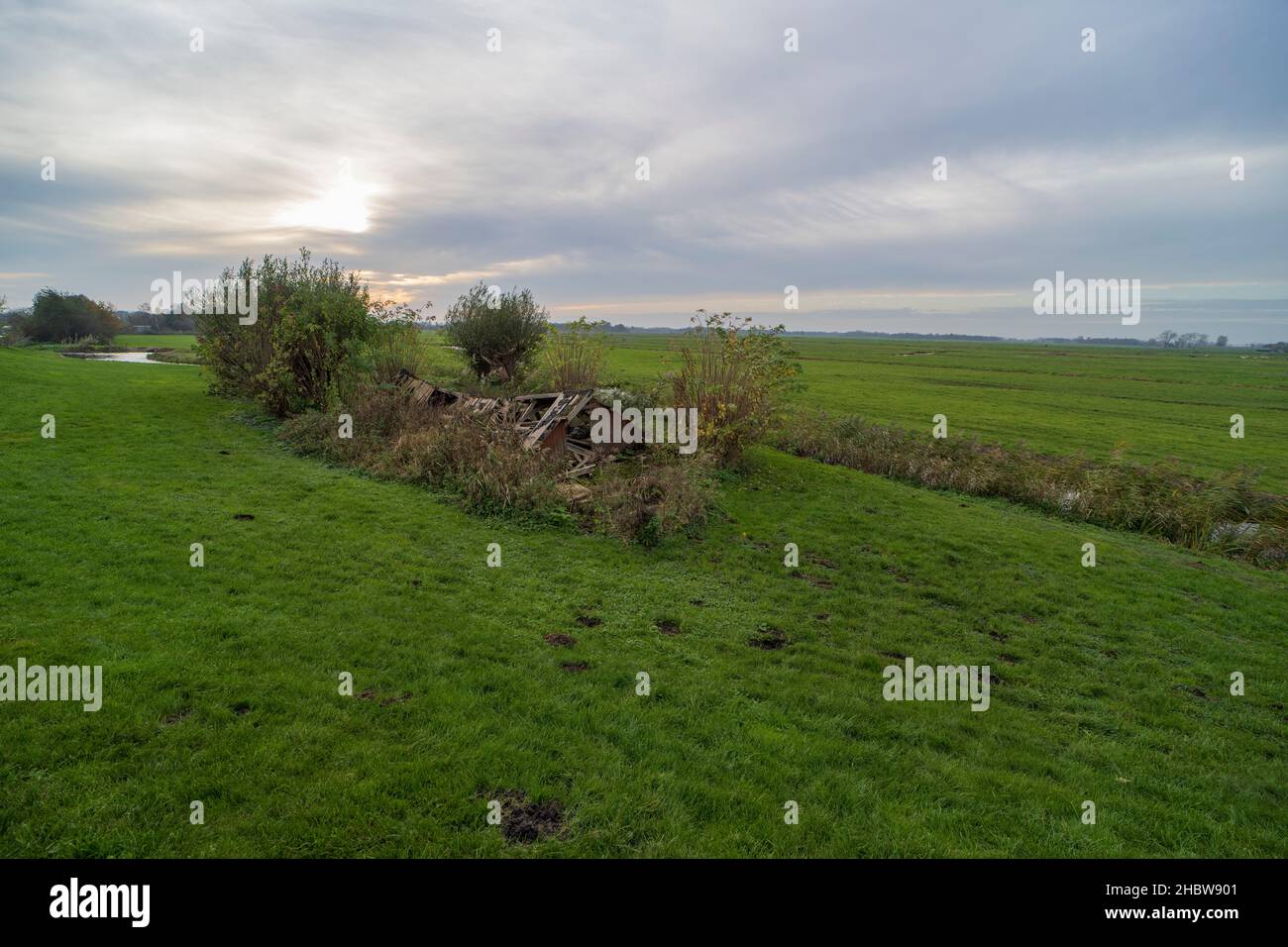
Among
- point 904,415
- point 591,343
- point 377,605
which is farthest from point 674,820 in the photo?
point 904,415

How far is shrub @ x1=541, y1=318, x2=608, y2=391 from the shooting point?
23.5m

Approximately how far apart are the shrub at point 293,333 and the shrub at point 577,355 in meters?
7.06

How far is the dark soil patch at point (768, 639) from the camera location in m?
7.68

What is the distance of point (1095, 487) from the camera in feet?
52.5

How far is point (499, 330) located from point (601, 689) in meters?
23.7

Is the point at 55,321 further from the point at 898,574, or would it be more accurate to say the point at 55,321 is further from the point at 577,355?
the point at 898,574

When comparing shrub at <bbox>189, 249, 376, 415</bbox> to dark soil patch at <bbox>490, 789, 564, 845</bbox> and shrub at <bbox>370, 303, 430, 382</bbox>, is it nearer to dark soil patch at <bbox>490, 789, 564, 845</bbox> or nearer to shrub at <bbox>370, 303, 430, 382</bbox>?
shrub at <bbox>370, 303, 430, 382</bbox>

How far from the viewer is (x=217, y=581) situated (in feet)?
25.9

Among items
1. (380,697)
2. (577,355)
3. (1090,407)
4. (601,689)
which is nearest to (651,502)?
(601,689)

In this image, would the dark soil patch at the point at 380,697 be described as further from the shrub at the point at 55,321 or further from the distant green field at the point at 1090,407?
the shrub at the point at 55,321

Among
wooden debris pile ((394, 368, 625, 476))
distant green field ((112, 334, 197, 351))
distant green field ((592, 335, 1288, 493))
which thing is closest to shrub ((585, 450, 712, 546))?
wooden debris pile ((394, 368, 625, 476))

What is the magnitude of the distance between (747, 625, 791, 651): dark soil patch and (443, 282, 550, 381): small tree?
21.6 meters

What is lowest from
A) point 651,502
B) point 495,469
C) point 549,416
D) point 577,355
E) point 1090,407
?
point 651,502

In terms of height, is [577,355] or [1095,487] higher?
[577,355]
